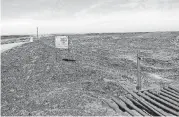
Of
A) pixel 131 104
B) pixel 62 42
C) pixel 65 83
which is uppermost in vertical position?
pixel 62 42

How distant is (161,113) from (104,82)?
4419 mm

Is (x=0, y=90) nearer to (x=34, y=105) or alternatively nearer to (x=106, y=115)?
(x=34, y=105)

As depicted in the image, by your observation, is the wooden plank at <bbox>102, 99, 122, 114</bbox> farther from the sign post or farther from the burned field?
the sign post

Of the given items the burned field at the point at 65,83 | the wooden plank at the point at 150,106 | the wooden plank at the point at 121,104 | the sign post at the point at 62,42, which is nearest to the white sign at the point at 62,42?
the sign post at the point at 62,42

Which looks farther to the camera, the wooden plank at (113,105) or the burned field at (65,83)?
the burned field at (65,83)

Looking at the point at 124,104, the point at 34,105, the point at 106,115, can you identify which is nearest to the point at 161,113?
the point at 124,104

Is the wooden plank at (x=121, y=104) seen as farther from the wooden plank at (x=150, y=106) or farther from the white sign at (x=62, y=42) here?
the white sign at (x=62, y=42)

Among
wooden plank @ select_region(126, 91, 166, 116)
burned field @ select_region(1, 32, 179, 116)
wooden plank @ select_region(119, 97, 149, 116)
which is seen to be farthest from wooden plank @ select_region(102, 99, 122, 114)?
wooden plank @ select_region(126, 91, 166, 116)

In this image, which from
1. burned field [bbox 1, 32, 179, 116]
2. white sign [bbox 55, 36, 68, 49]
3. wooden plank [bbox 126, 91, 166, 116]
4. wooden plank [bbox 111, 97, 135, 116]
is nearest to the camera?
wooden plank [bbox 126, 91, 166, 116]

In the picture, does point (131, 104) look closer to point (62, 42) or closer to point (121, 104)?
point (121, 104)

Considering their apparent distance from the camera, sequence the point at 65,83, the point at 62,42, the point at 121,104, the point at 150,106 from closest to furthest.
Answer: the point at 150,106 → the point at 121,104 → the point at 65,83 → the point at 62,42

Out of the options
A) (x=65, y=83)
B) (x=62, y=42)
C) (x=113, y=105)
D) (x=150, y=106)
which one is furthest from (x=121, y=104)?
(x=62, y=42)

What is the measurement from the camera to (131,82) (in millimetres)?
14016

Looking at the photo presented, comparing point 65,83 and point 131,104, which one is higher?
point 65,83
